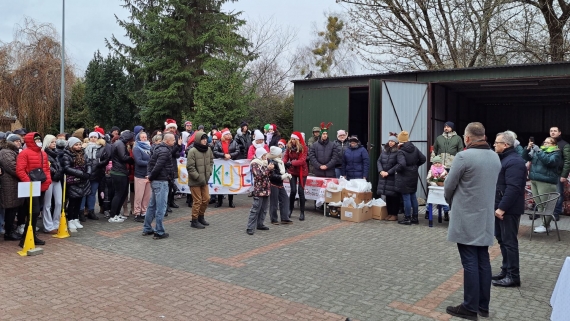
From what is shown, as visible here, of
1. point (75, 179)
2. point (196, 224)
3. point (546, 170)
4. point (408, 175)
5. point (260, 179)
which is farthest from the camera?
point (408, 175)

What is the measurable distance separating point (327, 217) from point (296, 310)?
5.75 m

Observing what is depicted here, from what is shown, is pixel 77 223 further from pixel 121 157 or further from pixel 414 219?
pixel 414 219

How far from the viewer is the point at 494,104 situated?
2242 cm

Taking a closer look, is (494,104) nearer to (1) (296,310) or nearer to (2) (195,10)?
(2) (195,10)

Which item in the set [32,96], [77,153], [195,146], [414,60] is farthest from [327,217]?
[32,96]

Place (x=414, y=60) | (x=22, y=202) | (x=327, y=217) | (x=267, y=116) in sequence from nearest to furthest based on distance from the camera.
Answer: (x=22, y=202)
(x=327, y=217)
(x=414, y=60)
(x=267, y=116)

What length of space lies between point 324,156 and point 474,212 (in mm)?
6433

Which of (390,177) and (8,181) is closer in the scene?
(8,181)

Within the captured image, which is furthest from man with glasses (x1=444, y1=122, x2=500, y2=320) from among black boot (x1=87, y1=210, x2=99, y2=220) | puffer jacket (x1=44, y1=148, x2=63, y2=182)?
black boot (x1=87, y1=210, x2=99, y2=220)

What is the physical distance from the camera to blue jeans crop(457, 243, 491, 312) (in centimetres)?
495

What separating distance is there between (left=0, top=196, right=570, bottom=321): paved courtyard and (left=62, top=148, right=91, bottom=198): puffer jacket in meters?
0.76

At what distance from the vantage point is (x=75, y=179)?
9070mm

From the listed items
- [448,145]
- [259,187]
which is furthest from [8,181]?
[448,145]

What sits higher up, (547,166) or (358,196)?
(547,166)
